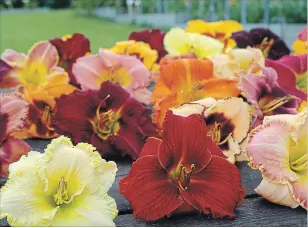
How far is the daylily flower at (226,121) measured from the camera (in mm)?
847

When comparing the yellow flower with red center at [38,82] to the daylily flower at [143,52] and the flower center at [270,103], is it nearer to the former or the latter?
the daylily flower at [143,52]

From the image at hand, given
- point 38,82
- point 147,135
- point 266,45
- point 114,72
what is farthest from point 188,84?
point 266,45

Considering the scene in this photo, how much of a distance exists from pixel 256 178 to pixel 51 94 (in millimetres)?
398

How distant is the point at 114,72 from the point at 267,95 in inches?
11.4

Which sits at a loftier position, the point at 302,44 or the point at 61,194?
the point at 61,194

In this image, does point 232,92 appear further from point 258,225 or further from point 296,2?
point 296,2

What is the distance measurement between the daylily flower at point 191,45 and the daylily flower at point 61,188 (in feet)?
2.22

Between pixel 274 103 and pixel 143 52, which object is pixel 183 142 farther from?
pixel 143 52

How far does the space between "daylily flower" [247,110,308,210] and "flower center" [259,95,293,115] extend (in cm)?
18

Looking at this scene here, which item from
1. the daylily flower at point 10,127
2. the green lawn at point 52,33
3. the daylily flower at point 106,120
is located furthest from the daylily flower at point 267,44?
the green lawn at point 52,33

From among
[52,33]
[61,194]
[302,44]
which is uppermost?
[61,194]

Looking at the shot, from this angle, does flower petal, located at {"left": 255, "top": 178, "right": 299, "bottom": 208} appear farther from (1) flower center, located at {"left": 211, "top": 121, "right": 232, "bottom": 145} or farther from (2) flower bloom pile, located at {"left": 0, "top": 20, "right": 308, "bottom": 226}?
(1) flower center, located at {"left": 211, "top": 121, "right": 232, "bottom": 145}

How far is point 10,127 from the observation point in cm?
85

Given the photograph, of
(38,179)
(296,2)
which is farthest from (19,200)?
(296,2)
